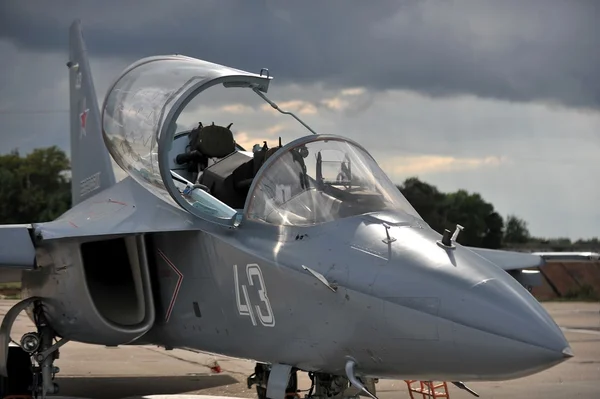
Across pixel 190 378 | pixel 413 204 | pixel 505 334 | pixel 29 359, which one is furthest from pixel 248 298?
pixel 413 204

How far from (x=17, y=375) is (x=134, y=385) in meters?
2.21

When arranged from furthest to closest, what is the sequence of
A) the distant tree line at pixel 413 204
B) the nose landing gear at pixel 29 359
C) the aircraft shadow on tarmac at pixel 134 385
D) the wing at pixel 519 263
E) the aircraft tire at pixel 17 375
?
the distant tree line at pixel 413 204
the aircraft shadow on tarmac at pixel 134 385
the aircraft tire at pixel 17 375
the wing at pixel 519 263
the nose landing gear at pixel 29 359

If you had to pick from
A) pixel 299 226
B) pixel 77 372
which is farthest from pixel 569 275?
pixel 299 226

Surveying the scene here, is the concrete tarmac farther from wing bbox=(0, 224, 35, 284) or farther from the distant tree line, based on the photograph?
the distant tree line

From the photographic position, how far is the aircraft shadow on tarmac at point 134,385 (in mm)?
11359

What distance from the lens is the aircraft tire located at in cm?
1002

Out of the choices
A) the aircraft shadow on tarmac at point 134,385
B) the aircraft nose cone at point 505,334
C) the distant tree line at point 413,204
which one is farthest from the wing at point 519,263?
the distant tree line at point 413,204

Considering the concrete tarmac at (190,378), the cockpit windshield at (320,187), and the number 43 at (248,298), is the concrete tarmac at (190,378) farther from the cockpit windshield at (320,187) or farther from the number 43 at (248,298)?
the cockpit windshield at (320,187)

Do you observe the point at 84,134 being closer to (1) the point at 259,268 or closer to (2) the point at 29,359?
(2) the point at 29,359

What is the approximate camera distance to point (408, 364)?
618 cm

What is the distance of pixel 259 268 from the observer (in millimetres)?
7141

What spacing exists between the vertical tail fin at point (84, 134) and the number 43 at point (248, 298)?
414cm

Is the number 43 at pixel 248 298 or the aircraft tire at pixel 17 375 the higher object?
the number 43 at pixel 248 298

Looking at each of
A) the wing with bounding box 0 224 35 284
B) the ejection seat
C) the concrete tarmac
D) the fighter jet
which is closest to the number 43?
the fighter jet
